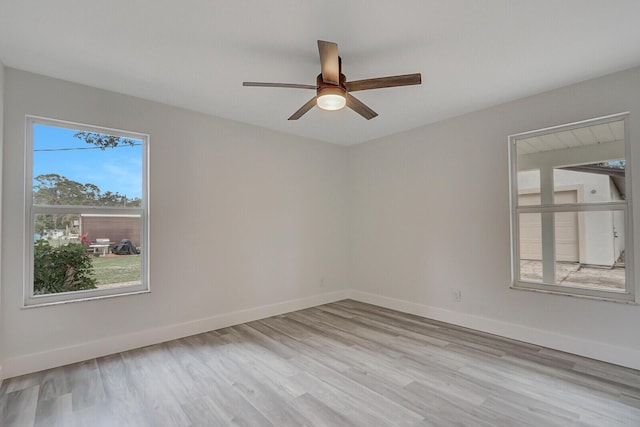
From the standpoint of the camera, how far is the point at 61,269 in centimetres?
289

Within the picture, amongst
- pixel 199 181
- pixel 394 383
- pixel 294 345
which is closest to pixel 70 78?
pixel 199 181

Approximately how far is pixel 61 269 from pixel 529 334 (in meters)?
4.61

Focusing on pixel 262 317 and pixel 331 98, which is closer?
pixel 331 98

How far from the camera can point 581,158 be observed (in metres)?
3.06

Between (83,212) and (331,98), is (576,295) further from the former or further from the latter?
(83,212)

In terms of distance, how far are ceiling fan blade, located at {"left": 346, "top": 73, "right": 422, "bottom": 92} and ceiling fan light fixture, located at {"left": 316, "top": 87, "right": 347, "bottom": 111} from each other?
127 millimetres

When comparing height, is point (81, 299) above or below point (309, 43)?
below

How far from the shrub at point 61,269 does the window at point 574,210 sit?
4.39 meters

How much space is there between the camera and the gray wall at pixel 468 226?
9.20 ft

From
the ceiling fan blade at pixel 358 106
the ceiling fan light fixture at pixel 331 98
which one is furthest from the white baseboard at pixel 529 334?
the ceiling fan light fixture at pixel 331 98

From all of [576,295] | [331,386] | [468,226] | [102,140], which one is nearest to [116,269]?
[102,140]

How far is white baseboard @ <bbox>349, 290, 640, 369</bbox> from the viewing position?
268 cm

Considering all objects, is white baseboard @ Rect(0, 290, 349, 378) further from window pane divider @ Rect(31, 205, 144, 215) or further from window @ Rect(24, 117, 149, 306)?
window pane divider @ Rect(31, 205, 144, 215)

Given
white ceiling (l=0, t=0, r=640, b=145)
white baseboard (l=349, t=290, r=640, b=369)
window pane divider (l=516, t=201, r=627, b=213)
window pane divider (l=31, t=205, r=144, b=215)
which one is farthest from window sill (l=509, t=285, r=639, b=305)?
window pane divider (l=31, t=205, r=144, b=215)
